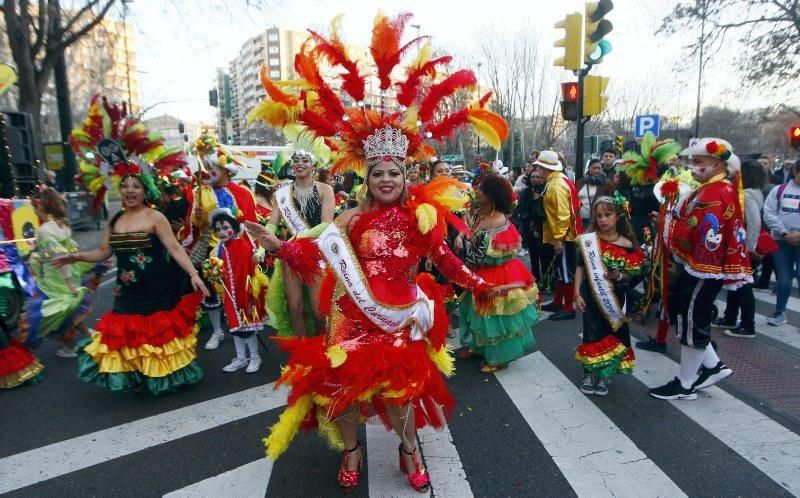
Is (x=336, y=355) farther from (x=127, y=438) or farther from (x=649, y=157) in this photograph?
(x=649, y=157)

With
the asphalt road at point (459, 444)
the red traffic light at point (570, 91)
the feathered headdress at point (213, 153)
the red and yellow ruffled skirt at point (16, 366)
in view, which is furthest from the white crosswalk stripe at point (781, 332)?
the red and yellow ruffled skirt at point (16, 366)

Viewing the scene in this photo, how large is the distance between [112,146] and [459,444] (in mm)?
3615

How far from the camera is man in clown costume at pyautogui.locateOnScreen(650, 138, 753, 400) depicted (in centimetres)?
354

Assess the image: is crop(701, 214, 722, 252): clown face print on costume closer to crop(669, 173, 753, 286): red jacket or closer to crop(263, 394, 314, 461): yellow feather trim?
crop(669, 173, 753, 286): red jacket

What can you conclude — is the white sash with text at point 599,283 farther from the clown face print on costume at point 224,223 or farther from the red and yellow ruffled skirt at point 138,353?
the red and yellow ruffled skirt at point 138,353

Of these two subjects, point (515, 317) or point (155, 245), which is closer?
point (155, 245)

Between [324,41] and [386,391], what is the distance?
6.47 ft

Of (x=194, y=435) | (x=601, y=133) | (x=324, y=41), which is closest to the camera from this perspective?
(x=324, y=41)

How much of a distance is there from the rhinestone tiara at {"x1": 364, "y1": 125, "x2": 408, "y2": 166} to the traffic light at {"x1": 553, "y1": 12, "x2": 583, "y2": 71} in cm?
714

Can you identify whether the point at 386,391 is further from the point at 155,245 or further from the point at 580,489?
the point at 155,245

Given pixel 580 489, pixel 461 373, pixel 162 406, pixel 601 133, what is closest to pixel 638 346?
pixel 461 373

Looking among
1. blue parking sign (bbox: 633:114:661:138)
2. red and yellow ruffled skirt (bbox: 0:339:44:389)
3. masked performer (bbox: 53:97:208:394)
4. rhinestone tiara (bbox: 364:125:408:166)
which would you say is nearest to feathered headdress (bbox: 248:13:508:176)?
rhinestone tiara (bbox: 364:125:408:166)

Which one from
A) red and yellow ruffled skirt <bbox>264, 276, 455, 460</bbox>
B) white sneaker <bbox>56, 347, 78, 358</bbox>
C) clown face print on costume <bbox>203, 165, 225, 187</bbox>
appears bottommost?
white sneaker <bbox>56, 347, 78, 358</bbox>

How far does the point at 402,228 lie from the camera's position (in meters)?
2.80
